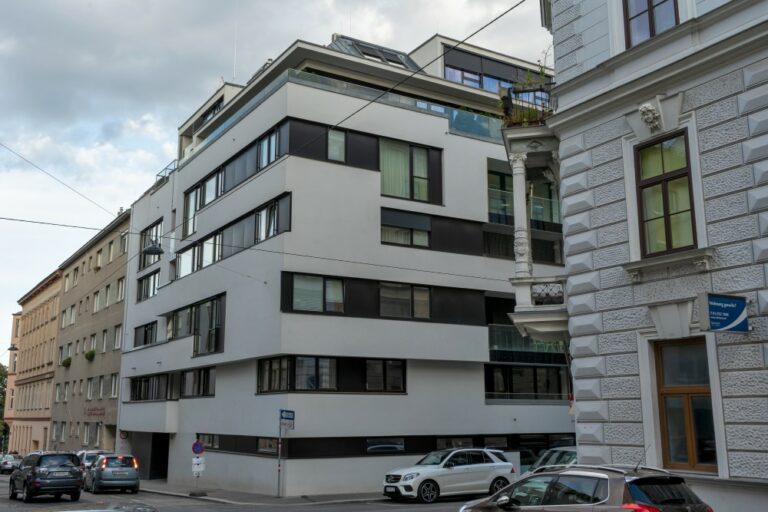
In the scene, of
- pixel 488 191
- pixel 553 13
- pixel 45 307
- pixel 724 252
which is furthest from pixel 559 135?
pixel 45 307

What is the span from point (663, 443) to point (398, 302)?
673 inches

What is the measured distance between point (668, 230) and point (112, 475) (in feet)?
76.1

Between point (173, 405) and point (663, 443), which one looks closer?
point (663, 443)

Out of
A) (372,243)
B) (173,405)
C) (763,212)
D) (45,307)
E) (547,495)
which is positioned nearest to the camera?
(547,495)

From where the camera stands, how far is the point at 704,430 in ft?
38.3

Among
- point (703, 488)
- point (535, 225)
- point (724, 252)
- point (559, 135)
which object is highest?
point (535, 225)

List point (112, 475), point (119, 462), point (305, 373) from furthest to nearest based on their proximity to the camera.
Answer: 1. point (119, 462)
2. point (112, 475)
3. point (305, 373)

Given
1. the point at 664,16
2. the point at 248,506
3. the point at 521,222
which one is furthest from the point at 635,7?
the point at 248,506

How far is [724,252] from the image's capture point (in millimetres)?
11453

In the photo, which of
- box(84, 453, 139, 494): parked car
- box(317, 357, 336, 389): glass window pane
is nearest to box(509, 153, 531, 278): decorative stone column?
box(317, 357, 336, 389): glass window pane

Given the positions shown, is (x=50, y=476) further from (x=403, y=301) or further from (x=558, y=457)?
(x=558, y=457)

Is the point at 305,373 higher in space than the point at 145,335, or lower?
lower

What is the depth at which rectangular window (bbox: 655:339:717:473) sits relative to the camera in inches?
458

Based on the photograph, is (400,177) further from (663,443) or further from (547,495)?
(547,495)
